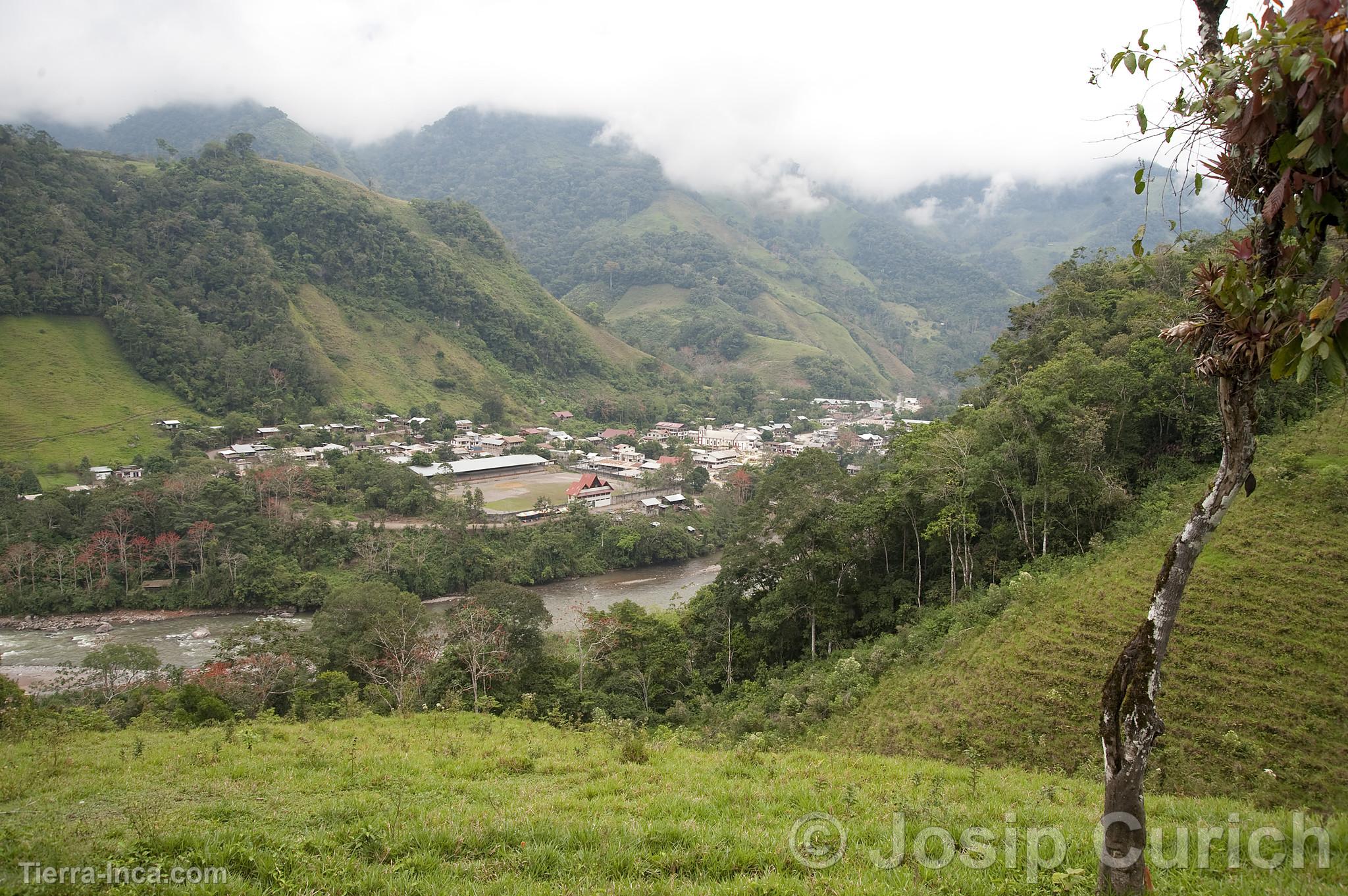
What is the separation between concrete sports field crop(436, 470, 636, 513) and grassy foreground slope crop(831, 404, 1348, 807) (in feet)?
117

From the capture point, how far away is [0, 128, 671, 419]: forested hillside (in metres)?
58.0

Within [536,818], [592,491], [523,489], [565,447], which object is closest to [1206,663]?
[536,818]

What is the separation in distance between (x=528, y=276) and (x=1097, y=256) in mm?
85591

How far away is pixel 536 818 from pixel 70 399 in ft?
207

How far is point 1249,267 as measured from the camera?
3180 mm

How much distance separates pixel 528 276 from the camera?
104 meters

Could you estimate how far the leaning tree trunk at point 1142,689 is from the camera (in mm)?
3389

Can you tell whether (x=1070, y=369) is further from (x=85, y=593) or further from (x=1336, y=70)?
(x=85, y=593)

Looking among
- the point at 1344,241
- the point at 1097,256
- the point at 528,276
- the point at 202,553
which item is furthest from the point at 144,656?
the point at 528,276

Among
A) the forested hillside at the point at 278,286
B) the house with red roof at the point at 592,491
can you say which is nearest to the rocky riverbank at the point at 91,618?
the house with red roof at the point at 592,491

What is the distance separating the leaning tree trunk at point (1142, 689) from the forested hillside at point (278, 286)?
65367mm

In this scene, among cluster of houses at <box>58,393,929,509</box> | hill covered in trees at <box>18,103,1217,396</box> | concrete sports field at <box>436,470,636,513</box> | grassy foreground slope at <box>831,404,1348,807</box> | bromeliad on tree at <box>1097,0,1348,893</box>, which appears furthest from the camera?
hill covered in trees at <box>18,103,1217,396</box>

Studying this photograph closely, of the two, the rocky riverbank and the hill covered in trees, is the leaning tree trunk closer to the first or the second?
the rocky riverbank

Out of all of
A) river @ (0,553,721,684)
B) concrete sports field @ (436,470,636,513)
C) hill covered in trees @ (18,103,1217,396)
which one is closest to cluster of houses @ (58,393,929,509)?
concrete sports field @ (436,470,636,513)
